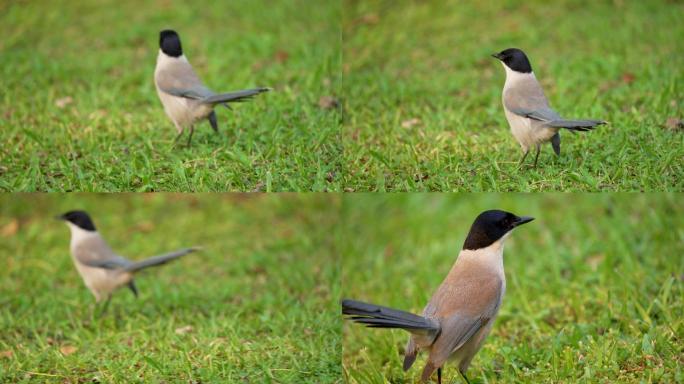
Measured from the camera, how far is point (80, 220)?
242 inches

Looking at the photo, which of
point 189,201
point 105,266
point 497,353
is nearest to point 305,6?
point 189,201

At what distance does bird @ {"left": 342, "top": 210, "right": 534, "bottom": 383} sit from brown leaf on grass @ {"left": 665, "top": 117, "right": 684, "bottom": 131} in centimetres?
184

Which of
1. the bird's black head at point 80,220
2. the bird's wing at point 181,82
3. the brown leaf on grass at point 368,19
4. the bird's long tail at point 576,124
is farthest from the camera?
the brown leaf on grass at point 368,19

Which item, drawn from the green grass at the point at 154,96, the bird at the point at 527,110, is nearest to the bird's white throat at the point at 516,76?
the bird at the point at 527,110

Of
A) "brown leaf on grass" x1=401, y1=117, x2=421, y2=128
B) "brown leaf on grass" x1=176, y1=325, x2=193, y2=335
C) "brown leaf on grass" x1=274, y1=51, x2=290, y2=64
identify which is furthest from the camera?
"brown leaf on grass" x1=274, y1=51, x2=290, y2=64

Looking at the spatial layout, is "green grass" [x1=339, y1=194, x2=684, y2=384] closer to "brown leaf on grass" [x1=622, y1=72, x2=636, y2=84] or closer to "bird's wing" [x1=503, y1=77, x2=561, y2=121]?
"brown leaf on grass" [x1=622, y1=72, x2=636, y2=84]

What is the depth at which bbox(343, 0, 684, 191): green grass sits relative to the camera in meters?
5.30

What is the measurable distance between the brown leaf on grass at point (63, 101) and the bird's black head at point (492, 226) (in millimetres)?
3497

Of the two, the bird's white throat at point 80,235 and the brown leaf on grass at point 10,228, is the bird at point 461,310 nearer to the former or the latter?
the bird's white throat at point 80,235

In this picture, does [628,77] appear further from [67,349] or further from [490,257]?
[67,349]

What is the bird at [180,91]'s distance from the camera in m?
5.43

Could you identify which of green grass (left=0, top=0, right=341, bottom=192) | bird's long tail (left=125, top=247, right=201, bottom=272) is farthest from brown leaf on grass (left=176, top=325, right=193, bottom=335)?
green grass (left=0, top=0, right=341, bottom=192)

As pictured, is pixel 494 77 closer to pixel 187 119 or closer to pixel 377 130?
Result: pixel 377 130

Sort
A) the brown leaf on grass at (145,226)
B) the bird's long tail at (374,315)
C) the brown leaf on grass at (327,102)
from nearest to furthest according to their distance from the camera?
the bird's long tail at (374,315), the brown leaf on grass at (327,102), the brown leaf on grass at (145,226)
